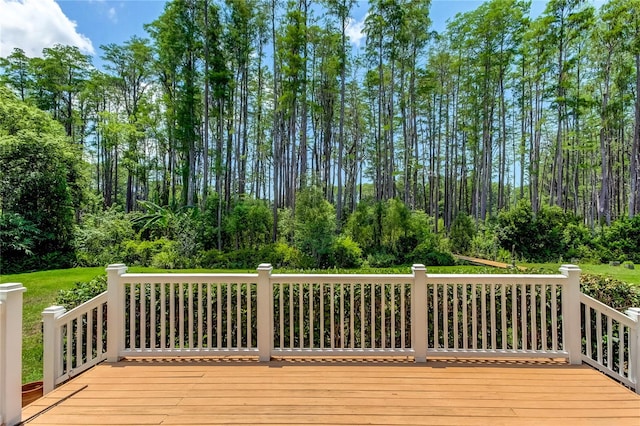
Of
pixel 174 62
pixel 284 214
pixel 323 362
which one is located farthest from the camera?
pixel 174 62

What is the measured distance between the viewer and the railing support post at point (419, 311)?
2.92m

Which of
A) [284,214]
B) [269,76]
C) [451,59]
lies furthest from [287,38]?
[451,59]

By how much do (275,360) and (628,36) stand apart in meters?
18.5

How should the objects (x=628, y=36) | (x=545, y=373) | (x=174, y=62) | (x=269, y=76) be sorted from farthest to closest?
(x=269, y=76), (x=174, y=62), (x=628, y=36), (x=545, y=373)

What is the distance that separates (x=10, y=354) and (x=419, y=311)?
3017mm

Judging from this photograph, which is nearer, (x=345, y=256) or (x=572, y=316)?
(x=572, y=316)

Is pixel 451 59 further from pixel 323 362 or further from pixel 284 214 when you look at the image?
pixel 323 362

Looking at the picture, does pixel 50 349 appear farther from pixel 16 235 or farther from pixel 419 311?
pixel 16 235

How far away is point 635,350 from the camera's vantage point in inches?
98.0

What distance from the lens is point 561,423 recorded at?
78.8 inches

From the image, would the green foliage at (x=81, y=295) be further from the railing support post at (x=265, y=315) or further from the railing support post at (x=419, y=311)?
the railing support post at (x=419, y=311)

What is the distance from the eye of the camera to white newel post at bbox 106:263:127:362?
301 centimetres

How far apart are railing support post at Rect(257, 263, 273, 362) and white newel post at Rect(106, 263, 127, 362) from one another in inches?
52.7

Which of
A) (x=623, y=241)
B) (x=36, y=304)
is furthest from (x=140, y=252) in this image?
(x=623, y=241)
